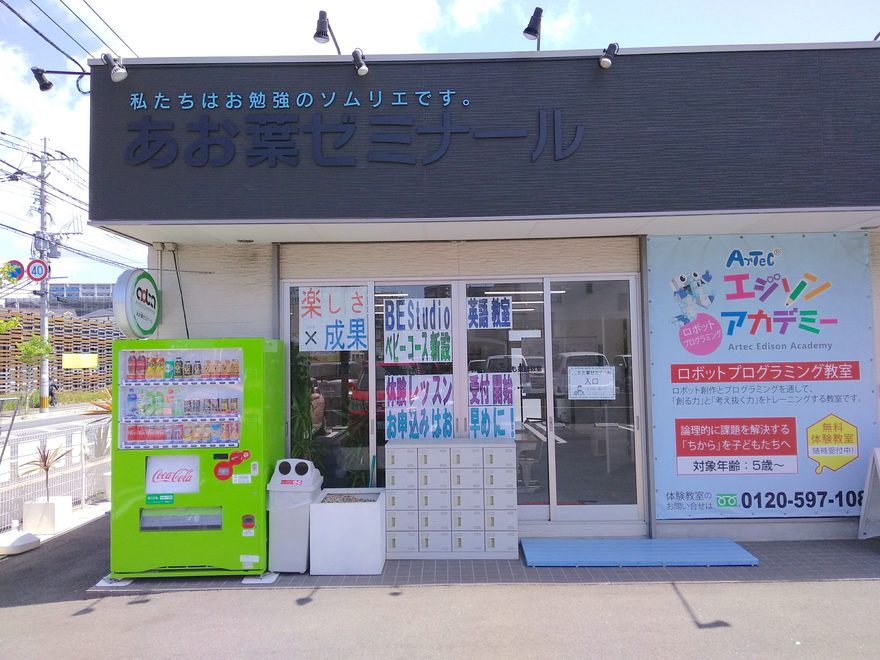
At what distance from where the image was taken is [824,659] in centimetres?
365

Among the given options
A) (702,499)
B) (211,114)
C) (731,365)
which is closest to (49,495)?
(211,114)

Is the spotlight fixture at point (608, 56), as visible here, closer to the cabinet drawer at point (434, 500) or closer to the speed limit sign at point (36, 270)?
the cabinet drawer at point (434, 500)

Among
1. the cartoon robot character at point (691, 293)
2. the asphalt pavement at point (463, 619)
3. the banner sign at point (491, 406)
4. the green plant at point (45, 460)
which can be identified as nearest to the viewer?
the asphalt pavement at point (463, 619)

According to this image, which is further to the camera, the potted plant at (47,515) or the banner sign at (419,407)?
the potted plant at (47,515)

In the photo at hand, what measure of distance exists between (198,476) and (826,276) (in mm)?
6820

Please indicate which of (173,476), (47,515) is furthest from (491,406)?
(47,515)

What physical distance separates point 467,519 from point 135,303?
154 inches

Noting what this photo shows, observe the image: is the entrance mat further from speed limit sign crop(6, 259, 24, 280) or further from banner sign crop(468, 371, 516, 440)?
speed limit sign crop(6, 259, 24, 280)

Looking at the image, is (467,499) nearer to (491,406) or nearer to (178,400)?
(491,406)

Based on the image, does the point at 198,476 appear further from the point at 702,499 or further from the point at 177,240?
the point at 702,499

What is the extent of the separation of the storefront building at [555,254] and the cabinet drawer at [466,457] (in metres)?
0.55

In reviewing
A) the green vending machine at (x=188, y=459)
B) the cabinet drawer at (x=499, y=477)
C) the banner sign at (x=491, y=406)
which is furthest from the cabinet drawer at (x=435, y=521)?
the green vending machine at (x=188, y=459)

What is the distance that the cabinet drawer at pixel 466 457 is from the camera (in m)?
5.55

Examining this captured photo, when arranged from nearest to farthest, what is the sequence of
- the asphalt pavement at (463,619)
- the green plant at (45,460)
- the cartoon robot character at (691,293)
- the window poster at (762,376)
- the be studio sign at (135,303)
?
the asphalt pavement at (463,619) → the be studio sign at (135,303) → the window poster at (762,376) → the cartoon robot character at (691,293) → the green plant at (45,460)
